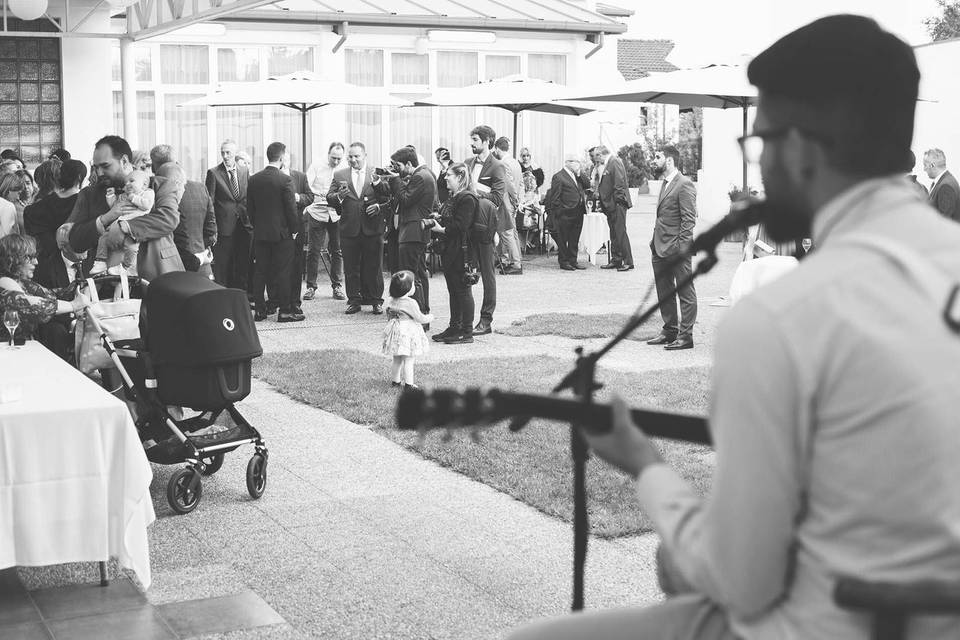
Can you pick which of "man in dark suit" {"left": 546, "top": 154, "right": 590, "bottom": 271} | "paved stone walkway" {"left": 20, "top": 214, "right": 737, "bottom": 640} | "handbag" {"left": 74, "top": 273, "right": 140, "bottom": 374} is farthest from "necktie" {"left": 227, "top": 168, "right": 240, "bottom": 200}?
"handbag" {"left": 74, "top": 273, "right": 140, "bottom": 374}

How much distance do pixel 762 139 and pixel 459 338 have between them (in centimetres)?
1147

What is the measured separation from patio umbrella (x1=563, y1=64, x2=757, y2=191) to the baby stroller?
794cm

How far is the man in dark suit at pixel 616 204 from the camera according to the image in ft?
67.7

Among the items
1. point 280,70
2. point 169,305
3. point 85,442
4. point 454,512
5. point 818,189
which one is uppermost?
point 280,70

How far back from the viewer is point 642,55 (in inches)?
2753

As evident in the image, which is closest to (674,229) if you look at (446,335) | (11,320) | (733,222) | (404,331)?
(446,335)

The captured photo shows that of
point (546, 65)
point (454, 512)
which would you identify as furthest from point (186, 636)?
point (546, 65)

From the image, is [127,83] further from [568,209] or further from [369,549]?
[369,549]

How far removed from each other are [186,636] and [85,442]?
3.15 feet

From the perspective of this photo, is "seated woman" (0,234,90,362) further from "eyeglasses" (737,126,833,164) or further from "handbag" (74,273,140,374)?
"eyeglasses" (737,126,833,164)

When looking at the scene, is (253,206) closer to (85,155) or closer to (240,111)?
(85,155)

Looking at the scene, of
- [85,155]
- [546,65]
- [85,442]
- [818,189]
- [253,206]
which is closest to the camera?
[818,189]

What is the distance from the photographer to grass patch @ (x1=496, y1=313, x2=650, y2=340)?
44.9 ft

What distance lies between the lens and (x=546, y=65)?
1062 inches
